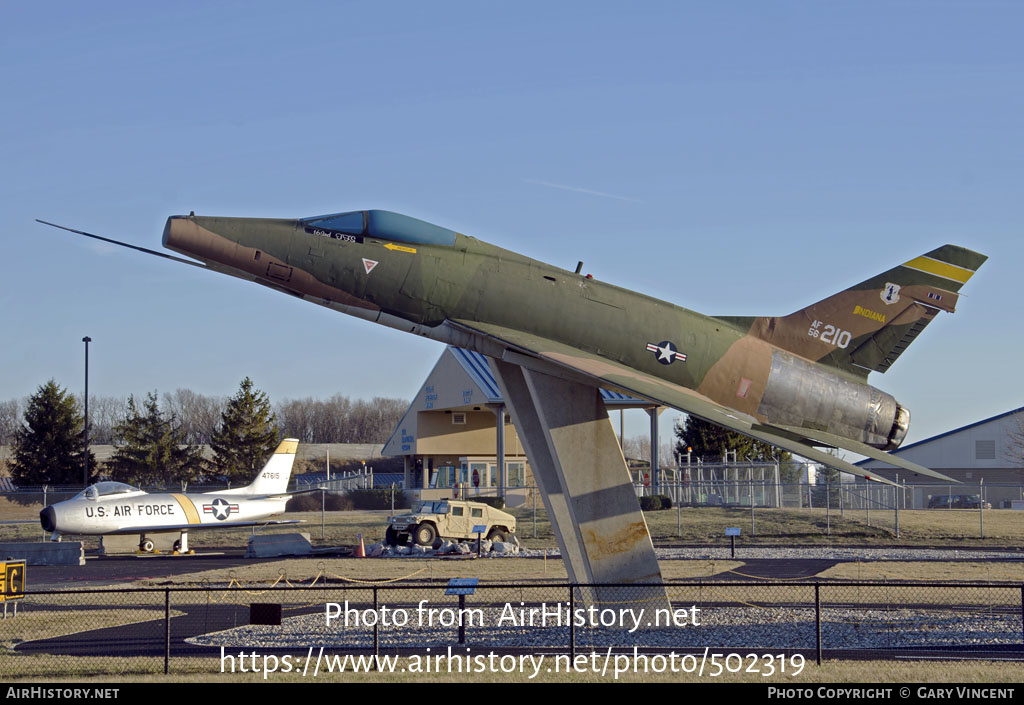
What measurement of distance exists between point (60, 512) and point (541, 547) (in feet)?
53.8

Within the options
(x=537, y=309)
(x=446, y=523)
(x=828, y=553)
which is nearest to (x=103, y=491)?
(x=446, y=523)

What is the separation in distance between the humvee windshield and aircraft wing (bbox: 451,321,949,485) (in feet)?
61.6

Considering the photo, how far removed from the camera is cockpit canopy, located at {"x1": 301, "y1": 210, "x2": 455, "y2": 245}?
1509 cm

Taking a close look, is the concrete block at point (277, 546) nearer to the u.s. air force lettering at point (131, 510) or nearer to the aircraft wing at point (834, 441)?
the u.s. air force lettering at point (131, 510)

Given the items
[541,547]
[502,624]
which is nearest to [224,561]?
[541,547]

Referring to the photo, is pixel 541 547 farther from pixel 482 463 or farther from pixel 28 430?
pixel 28 430

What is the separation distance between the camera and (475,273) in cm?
1534

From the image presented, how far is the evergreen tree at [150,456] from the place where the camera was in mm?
60906

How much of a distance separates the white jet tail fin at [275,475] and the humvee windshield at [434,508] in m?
7.28

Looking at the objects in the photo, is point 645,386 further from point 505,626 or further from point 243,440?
point 243,440

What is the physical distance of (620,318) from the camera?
619 inches

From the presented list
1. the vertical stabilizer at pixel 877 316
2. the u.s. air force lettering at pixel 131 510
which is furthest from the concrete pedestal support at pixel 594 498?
the u.s. air force lettering at pixel 131 510

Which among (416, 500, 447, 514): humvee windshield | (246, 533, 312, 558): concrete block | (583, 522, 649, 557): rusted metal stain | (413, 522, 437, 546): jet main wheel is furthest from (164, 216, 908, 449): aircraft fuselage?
(246, 533, 312, 558): concrete block

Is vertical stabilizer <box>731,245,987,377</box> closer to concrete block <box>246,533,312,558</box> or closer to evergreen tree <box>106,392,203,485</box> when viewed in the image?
concrete block <box>246,533,312,558</box>
